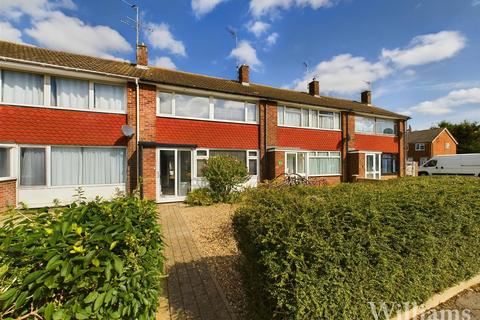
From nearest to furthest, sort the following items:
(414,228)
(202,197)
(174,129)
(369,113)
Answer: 1. (414,228)
2. (202,197)
3. (174,129)
4. (369,113)

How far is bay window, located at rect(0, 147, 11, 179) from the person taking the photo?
8078mm

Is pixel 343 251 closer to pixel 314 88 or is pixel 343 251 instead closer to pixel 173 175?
pixel 173 175

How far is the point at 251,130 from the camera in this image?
1300 cm

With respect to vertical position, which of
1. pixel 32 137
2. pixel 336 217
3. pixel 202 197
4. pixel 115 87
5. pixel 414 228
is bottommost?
pixel 202 197

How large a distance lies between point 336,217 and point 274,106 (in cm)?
1198

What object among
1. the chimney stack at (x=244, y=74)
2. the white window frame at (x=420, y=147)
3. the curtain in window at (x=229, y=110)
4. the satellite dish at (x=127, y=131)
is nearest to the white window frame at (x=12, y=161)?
the satellite dish at (x=127, y=131)

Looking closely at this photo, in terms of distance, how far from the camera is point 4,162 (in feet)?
26.9

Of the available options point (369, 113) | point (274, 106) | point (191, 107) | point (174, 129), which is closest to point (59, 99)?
point (174, 129)

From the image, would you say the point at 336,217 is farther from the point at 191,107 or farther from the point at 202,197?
the point at 191,107

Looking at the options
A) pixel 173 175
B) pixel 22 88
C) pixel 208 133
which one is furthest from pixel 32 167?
pixel 208 133

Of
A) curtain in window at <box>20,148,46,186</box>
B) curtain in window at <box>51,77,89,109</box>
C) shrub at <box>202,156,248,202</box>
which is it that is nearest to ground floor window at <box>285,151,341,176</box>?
shrub at <box>202,156,248,202</box>

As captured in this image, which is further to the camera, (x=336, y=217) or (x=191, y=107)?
(x=191, y=107)

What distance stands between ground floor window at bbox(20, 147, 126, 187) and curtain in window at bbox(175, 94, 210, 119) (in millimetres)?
3179

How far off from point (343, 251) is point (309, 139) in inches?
530
